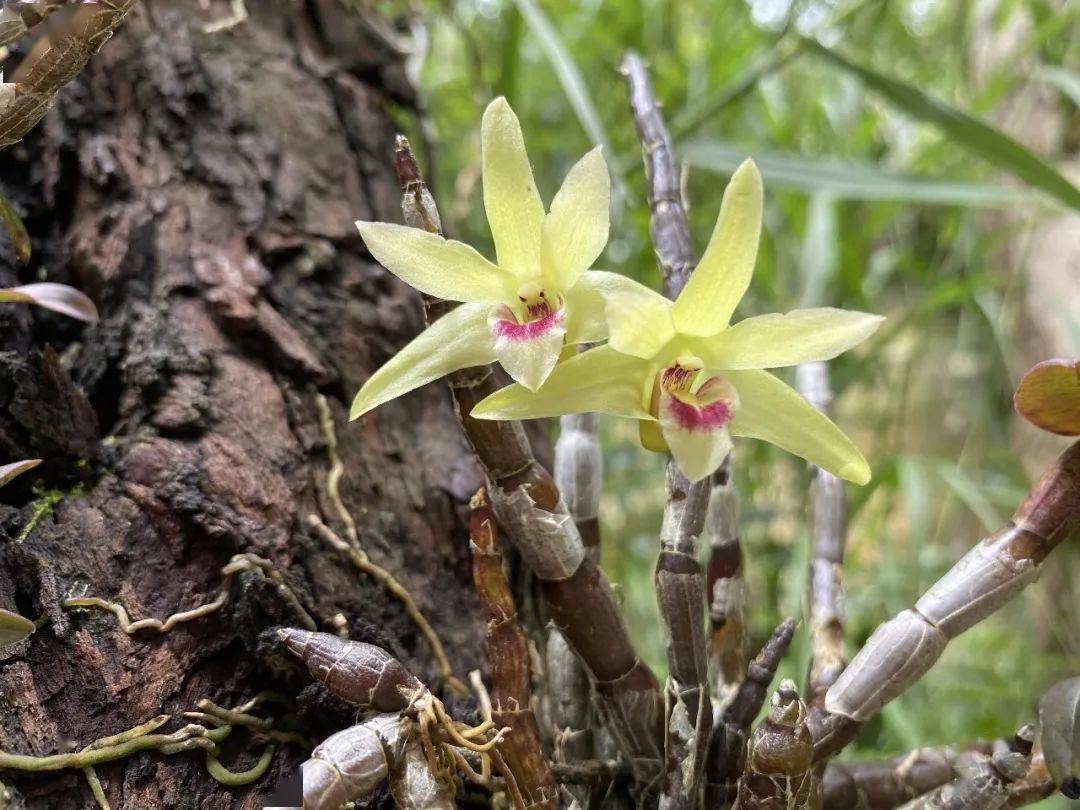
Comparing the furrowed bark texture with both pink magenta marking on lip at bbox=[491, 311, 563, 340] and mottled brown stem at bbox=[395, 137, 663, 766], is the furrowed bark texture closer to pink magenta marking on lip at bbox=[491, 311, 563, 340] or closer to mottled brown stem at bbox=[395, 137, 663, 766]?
mottled brown stem at bbox=[395, 137, 663, 766]

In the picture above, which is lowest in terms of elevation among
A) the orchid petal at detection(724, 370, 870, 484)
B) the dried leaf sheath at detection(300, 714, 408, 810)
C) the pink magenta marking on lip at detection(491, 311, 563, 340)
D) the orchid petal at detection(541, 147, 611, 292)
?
the dried leaf sheath at detection(300, 714, 408, 810)

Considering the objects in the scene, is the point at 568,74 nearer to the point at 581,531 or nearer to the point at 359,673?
the point at 581,531

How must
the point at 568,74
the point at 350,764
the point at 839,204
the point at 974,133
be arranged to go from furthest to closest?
the point at 839,204 → the point at 568,74 → the point at 974,133 → the point at 350,764

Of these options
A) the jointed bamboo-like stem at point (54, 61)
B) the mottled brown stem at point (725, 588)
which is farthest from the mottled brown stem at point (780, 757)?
the jointed bamboo-like stem at point (54, 61)

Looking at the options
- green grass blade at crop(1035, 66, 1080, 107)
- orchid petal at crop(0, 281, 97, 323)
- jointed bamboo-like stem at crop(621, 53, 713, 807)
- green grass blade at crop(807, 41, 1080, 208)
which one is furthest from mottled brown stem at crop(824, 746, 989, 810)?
green grass blade at crop(1035, 66, 1080, 107)

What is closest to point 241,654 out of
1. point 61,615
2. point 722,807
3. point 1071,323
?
point 61,615

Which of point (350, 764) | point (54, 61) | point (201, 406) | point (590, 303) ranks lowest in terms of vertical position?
point (350, 764)

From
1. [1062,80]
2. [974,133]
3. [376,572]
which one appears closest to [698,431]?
[376,572]
